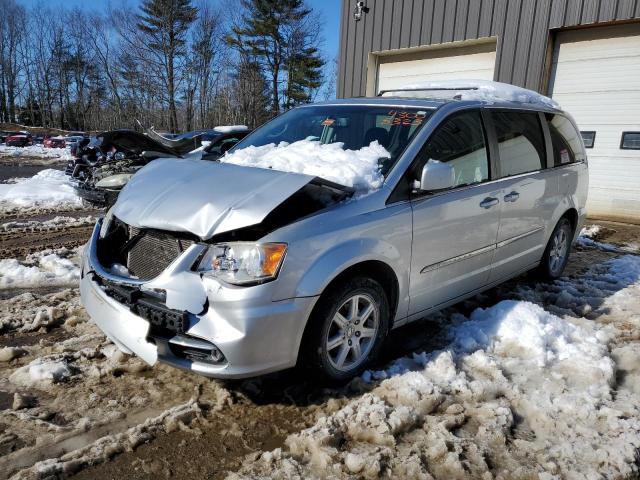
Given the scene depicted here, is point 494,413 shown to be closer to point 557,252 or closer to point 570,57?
point 557,252

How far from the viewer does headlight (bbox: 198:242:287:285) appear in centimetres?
253

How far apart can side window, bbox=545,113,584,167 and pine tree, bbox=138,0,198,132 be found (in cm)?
3816

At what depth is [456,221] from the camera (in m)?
3.51

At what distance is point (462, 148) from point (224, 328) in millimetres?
2236

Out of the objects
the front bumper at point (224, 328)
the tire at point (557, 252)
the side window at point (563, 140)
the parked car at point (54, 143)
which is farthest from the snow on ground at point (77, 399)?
the parked car at point (54, 143)

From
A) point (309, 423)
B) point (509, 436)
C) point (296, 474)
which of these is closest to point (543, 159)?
point (509, 436)

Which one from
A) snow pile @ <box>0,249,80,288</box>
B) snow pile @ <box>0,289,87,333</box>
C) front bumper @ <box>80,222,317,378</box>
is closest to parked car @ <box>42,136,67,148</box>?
snow pile @ <box>0,249,80,288</box>

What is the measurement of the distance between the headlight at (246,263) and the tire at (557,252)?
3417 millimetres

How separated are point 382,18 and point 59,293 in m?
9.67

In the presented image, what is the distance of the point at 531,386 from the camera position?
3100mm

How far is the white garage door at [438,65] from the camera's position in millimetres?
10195

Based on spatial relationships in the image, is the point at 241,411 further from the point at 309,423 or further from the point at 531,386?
the point at 531,386

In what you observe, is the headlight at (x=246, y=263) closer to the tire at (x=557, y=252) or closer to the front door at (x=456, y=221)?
the front door at (x=456, y=221)

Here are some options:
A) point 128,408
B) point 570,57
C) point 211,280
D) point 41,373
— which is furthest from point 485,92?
point 570,57
